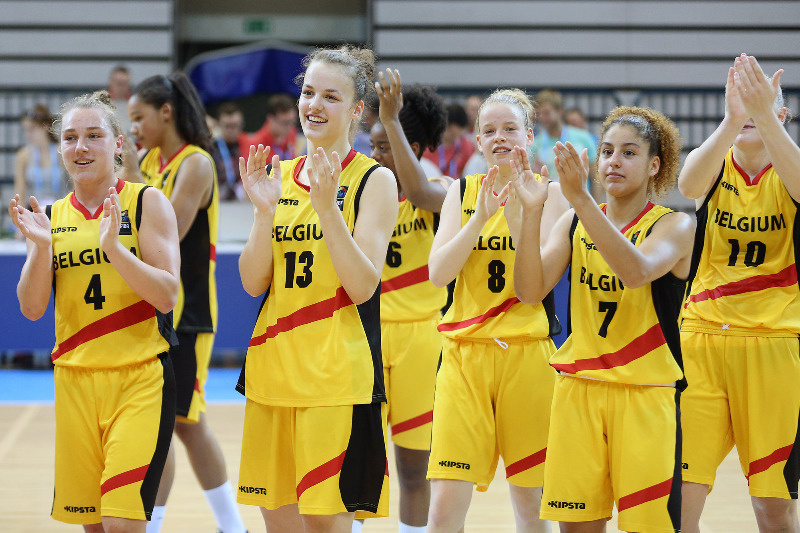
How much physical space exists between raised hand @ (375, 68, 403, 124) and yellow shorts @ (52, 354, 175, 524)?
59.2 inches

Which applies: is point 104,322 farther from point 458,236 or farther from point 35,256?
point 458,236

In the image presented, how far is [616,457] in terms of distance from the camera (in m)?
3.27

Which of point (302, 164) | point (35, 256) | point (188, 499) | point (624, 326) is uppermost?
point (302, 164)

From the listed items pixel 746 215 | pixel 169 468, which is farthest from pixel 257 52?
pixel 746 215

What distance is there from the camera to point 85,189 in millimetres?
3545

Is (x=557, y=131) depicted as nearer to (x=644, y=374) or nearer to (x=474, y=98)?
(x=474, y=98)

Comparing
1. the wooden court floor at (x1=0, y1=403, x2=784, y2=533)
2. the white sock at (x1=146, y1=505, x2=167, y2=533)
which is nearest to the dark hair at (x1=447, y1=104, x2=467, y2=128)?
the wooden court floor at (x1=0, y1=403, x2=784, y2=533)

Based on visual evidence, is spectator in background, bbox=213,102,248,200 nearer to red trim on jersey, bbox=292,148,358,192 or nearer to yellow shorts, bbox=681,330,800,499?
red trim on jersey, bbox=292,148,358,192

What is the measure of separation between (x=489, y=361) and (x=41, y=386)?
5.70 metres

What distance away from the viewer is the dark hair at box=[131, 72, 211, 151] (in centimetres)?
472

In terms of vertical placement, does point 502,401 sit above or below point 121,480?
above

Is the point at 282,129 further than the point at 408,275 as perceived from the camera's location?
Yes

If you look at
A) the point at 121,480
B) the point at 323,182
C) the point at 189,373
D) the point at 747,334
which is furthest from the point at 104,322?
the point at 747,334

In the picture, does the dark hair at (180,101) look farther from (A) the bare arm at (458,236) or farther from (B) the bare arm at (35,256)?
(A) the bare arm at (458,236)
